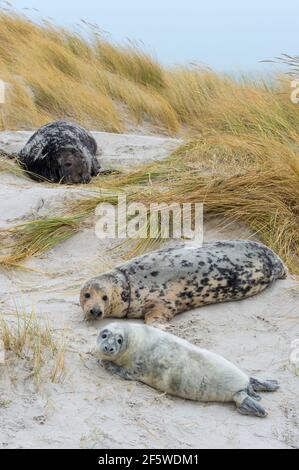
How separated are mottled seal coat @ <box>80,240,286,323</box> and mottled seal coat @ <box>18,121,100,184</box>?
2646 millimetres

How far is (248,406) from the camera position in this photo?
12.4 feet

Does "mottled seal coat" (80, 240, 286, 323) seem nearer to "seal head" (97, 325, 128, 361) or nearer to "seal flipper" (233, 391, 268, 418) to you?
"seal head" (97, 325, 128, 361)

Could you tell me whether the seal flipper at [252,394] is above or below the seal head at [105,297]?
below

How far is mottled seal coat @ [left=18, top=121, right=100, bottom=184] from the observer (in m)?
7.79

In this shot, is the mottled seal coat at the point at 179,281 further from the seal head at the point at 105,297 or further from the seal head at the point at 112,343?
the seal head at the point at 112,343

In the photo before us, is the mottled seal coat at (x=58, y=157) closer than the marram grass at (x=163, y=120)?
No

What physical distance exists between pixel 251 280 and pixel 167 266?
50cm

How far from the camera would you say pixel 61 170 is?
7.82 meters

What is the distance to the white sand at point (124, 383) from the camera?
11.3ft

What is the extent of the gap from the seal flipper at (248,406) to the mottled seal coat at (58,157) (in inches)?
162

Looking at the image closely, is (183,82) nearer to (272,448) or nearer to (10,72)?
(10,72)

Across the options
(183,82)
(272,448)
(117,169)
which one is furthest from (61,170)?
(272,448)

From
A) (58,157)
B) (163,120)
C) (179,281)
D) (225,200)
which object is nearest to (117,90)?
(163,120)

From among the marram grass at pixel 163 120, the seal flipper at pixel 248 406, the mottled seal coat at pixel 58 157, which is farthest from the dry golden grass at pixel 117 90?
the seal flipper at pixel 248 406
